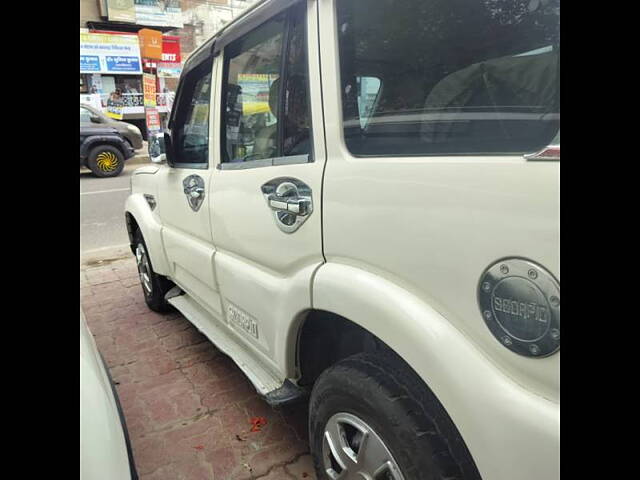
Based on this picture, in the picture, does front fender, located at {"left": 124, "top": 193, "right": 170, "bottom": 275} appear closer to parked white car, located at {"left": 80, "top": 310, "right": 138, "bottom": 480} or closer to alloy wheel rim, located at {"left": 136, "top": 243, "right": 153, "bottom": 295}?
alloy wheel rim, located at {"left": 136, "top": 243, "right": 153, "bottom": 295}

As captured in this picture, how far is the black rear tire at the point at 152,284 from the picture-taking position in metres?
3.79

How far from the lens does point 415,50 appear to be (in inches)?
55.7

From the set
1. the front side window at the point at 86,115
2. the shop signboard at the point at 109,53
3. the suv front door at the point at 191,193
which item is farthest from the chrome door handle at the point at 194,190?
the shop signboard at the point at 109,53

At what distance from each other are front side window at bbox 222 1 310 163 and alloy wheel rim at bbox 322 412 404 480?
102 centimetres

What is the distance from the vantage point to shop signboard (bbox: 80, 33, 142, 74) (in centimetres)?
2055

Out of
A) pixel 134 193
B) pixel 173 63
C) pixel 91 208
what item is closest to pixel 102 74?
pixel 173 63

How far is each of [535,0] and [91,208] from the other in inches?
353

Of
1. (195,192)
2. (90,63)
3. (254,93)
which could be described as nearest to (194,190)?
(195,192)

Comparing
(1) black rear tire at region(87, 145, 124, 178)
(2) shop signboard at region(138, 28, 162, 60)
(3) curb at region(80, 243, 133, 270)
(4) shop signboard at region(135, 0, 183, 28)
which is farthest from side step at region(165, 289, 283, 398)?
(4) shop signboard at region(135, 0, 183, 28)

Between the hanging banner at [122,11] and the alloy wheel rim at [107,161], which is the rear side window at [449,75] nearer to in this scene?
the alloy wheel rim at [107,161]

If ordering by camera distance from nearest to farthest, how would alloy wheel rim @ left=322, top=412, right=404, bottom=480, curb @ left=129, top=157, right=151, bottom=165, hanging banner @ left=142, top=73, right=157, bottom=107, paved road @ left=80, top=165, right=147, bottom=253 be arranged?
alloy wheel rim @ left=322, top=412, right=404, bottom=480
paved road @ left=80, top=165, right=147, bottom=253
curb @ left=129, top=157, right=151, bottom=165
hanging banner @ left=142, top=73, right=157, bottom=107

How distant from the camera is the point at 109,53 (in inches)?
825

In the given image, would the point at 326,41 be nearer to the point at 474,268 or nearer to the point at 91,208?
the point at 474,268
